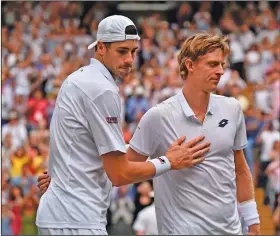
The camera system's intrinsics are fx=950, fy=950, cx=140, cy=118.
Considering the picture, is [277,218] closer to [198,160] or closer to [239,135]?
Answer: [239,135]

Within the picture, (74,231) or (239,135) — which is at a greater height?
(239,135)

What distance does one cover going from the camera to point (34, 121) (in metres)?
19.7

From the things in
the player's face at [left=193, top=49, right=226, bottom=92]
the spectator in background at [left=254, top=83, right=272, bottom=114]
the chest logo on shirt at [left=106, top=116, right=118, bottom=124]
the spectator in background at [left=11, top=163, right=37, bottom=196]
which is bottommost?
the spectator in background at [left=11, top=163, right=37, bottom=196]

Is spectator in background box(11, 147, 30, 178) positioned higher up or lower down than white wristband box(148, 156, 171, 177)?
lower down

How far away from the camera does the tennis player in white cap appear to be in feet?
17.9

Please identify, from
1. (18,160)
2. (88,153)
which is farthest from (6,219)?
(88,153)

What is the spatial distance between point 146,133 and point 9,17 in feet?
68.7

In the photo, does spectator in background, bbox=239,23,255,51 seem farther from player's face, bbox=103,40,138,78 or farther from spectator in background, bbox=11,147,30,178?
player's face, bbox=103,40,138,78

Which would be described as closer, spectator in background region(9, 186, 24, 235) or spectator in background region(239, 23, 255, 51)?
spectator in background region(9, 186, 24, 235)

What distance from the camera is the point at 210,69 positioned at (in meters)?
6.30

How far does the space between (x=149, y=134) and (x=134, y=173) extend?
805 millimetres

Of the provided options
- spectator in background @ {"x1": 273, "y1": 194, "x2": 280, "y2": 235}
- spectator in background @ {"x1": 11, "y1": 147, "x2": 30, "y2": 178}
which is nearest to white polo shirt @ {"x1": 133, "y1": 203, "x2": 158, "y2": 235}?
spectator in background @ {"x1": 273, "y1": 194, "x2": 280, "y2": 235}

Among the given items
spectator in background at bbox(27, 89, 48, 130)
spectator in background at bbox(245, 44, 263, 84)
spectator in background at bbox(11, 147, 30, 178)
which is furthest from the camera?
spectator in background at bbox(245, 44, 263, 84)

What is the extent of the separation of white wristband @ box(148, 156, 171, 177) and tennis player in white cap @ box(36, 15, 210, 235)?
0.04 meters
